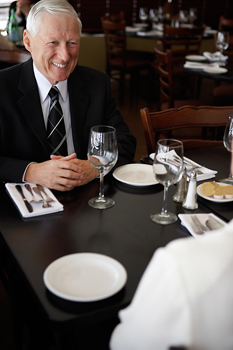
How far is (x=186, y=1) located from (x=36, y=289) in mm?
8921

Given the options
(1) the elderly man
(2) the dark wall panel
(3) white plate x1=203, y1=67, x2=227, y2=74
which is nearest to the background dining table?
(1) the elderly man

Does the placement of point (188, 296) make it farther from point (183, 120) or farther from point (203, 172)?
point (183, 120)

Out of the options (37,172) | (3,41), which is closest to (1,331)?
(37,172)

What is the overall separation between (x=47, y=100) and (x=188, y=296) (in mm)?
1507

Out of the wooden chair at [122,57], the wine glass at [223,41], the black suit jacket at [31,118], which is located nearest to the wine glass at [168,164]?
the black suit jacket at [31,118]

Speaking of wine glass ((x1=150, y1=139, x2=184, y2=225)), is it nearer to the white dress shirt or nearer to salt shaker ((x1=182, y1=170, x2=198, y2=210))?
salt shaker ((x1=182, y1=170, x2=198, y2=210))

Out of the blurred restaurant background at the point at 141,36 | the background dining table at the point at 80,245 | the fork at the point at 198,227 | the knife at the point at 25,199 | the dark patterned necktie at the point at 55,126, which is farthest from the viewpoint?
the blurred restaurant background at the point at 141,36

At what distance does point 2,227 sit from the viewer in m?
1.40

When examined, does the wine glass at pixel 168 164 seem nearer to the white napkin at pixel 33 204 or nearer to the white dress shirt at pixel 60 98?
the white napkin at pixel 33 204

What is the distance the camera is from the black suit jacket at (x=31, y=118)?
195 centimetres

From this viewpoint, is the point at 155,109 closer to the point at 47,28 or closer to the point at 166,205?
the point at 47,28

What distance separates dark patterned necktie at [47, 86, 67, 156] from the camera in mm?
2021

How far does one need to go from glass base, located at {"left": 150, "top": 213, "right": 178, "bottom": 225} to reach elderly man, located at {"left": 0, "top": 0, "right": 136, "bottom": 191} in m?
0.37

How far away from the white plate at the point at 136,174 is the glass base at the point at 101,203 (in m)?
0.16
